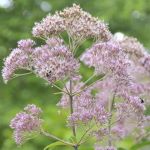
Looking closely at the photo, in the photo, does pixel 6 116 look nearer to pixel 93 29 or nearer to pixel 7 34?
pixel 7 34

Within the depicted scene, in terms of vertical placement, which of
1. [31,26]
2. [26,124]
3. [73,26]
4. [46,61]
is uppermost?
[31,26]

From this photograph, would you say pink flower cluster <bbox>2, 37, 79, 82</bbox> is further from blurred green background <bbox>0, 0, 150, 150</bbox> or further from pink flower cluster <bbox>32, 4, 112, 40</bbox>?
blurred green background <bbox>0, 0, 150, 150</bbox>

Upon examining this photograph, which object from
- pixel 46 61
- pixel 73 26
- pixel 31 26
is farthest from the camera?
pixel 31 26

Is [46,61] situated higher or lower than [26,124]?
higher

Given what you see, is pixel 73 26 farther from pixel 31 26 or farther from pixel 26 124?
pixel 31 26

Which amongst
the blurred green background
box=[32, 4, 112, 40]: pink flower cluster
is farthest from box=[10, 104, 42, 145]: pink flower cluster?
the blurred green background

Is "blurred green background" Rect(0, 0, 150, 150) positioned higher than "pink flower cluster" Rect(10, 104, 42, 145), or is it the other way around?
"blurred green background" Rect(0, 0, 150, 150)

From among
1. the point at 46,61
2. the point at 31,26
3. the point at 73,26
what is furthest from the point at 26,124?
the point at 31,26

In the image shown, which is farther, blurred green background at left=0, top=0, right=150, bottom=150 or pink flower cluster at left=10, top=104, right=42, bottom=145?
blurred green background at left=0, top=0, right=150, bottom=150

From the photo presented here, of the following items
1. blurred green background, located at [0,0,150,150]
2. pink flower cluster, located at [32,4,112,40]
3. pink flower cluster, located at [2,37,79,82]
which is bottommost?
pink flower cluster, located at [2,37,79,82]
